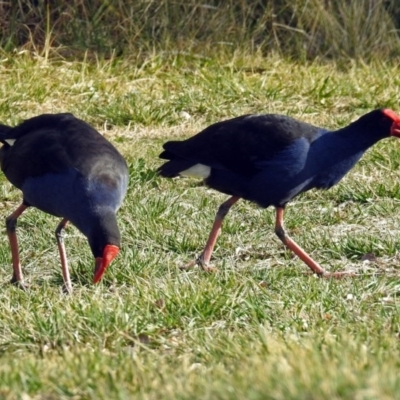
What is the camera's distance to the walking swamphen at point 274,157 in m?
5.65

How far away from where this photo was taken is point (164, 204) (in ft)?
21.7

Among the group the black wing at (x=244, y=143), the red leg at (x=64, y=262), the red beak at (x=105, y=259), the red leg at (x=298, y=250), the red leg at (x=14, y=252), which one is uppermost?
the black wing at (x=244, y=143)

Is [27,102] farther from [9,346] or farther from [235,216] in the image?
[9,346]

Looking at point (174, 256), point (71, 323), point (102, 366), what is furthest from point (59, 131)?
point (102, 366)

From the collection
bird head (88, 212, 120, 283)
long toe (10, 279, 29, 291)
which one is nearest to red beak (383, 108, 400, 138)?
bird head (88, 212, 120, 283)

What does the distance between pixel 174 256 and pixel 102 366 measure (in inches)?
95.8

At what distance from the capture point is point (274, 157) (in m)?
5.66

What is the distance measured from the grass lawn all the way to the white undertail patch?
43cm

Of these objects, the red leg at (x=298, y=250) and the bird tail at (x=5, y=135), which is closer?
the red leg at (x=298, y=250)

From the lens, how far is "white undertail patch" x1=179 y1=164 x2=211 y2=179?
19.2 ft

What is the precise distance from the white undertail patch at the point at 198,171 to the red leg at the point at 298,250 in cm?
45

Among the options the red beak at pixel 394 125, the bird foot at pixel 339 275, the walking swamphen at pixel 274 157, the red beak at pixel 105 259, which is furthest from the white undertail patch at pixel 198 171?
the red beak at pixel 105 259

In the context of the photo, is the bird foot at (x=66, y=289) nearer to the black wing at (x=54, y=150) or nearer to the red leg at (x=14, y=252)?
the red leg at (x=14, y=252)

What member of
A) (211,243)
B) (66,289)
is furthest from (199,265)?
(66,289)
